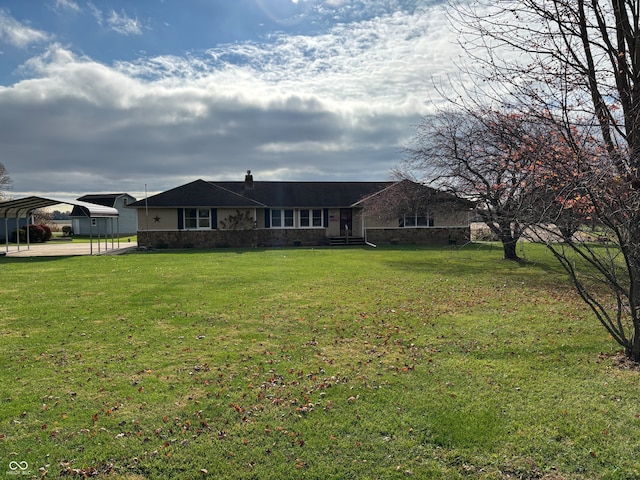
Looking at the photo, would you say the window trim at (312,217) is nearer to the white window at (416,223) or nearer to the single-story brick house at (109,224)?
the white window at (416,223)

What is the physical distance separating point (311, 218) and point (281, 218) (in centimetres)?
220

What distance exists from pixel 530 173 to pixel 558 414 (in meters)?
3.81

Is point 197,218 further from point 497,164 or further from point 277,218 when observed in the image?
point 497,164

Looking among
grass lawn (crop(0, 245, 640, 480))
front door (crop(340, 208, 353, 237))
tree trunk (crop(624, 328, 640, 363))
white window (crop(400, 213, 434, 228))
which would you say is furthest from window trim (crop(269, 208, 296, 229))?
tree trunk (crop(624, 328, 640, 363))

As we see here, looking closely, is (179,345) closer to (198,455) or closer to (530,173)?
(198,455)

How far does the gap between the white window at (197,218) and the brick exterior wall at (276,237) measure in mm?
386

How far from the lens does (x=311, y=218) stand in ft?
105

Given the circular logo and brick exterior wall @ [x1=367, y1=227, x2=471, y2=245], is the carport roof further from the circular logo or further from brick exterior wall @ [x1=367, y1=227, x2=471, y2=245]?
the circular logo

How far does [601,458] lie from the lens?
3.69 metres

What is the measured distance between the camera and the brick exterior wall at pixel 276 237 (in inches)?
1129

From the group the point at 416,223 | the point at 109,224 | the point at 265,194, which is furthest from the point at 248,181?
the point at 109,224

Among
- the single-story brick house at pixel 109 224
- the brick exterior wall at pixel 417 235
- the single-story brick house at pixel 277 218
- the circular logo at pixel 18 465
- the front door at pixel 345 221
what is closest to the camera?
the circular logo at pixel 18 465

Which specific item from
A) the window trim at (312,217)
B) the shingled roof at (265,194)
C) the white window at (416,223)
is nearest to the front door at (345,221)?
the shingled roof at (265,194)

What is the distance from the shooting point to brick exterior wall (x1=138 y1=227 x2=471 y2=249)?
28.7m
